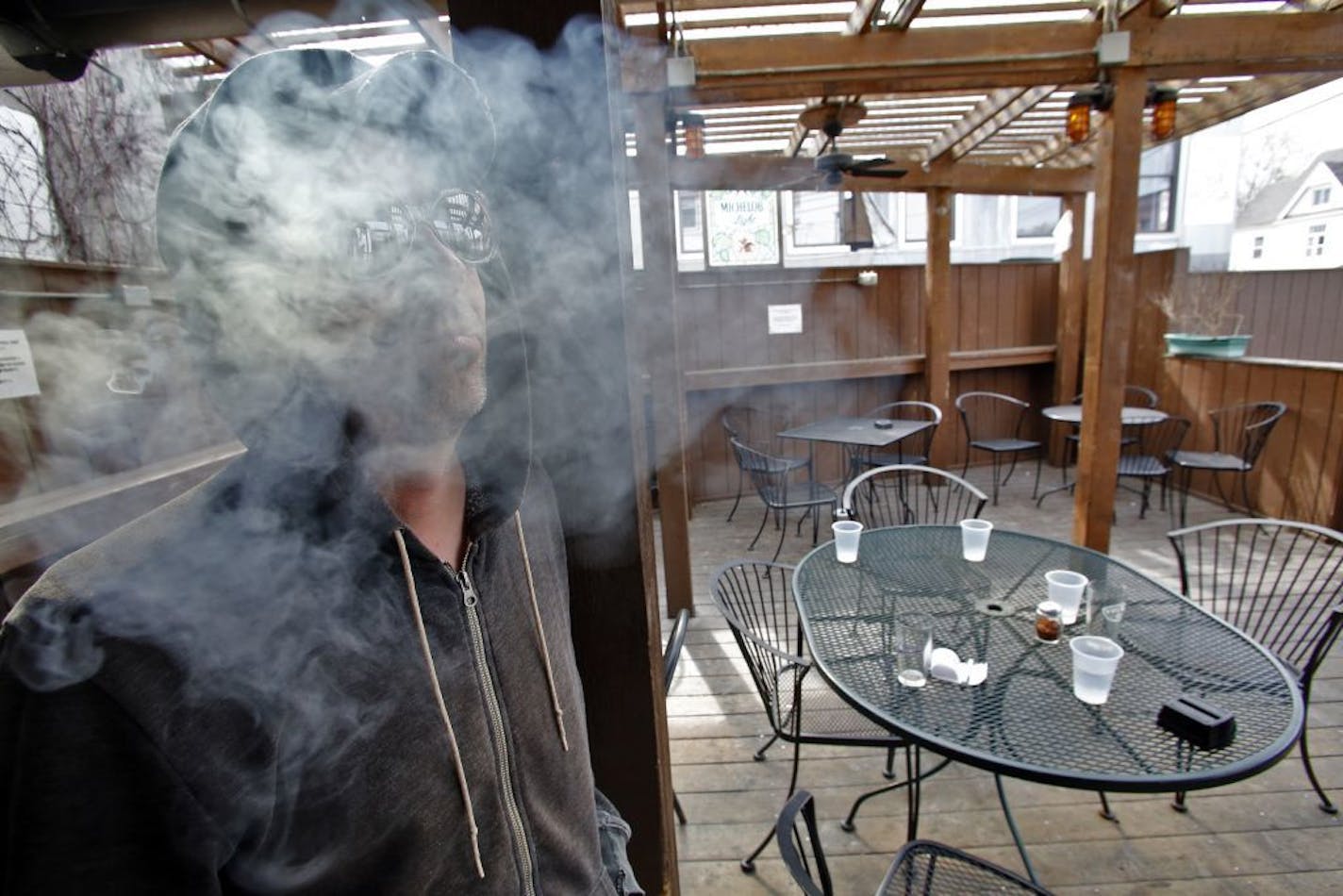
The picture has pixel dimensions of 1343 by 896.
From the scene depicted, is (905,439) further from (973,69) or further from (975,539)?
(975,539)

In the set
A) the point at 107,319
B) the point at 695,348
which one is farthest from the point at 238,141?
the point at 695,348

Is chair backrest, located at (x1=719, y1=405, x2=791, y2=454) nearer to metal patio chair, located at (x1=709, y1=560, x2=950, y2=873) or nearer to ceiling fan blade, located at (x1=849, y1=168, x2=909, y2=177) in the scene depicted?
ceiling fan blade, located at (x1=849, y1=168, x2=909, y2=177)

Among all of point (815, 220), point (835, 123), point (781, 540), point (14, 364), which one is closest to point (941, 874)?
point (14, 364)

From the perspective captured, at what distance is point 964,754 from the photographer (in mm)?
1392

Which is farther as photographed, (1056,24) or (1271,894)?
(1056,24)

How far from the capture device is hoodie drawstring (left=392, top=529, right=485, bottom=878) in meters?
0.67

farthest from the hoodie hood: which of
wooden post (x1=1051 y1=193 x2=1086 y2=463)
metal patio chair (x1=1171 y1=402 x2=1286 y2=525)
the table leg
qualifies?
wooden post (x1=1051 y1=193 x2=1086 y2=463)

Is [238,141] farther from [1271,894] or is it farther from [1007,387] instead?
[1007,387]

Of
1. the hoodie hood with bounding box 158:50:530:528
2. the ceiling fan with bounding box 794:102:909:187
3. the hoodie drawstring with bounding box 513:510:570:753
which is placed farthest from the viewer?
the ceiling fan with bounding box 794:102:909:187

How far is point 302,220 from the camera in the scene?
0.57m

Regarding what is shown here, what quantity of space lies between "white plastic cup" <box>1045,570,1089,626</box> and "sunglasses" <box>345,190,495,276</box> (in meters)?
2.02

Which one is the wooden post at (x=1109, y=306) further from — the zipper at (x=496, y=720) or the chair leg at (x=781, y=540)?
the zipper at (x=496, y=720)

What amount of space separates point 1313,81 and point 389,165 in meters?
6.16

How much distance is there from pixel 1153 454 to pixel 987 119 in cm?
364
